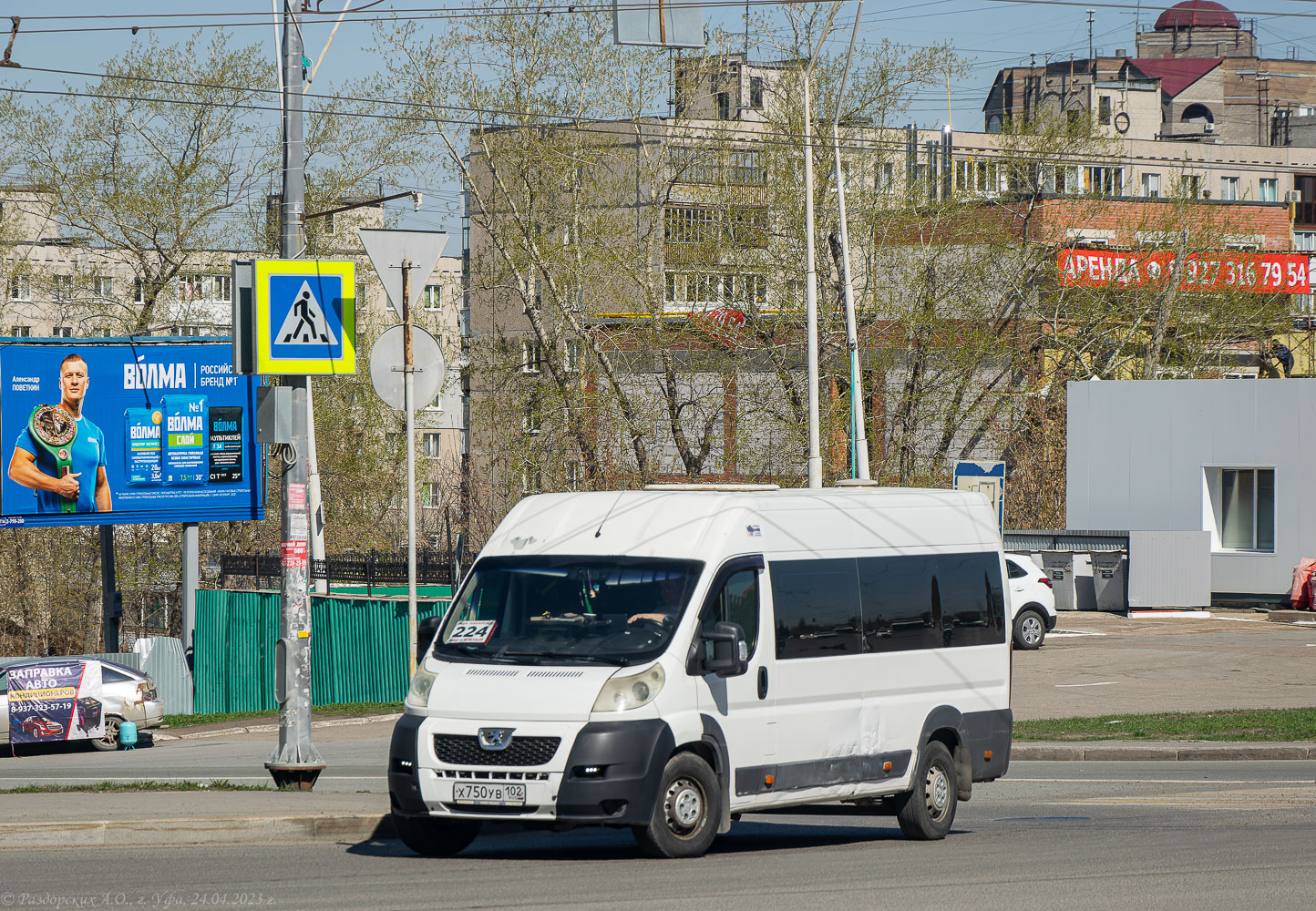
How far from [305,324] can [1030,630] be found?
19878 mm

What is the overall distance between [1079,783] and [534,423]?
2417 cm

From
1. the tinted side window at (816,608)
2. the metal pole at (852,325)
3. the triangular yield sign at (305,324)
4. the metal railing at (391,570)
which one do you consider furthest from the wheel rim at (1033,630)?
the tinted side window at (816,608)

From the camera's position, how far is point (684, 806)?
1002 cm

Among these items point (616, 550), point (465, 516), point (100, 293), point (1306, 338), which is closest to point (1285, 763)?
point (616, 550)

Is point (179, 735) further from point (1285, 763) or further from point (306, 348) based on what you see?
point (1285, 763)

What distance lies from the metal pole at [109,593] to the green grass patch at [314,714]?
2038mm

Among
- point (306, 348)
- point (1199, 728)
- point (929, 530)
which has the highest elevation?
point (306, 348)

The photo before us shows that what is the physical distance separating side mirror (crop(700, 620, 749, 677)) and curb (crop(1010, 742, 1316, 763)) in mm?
8844

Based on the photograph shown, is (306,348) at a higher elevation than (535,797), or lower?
higher

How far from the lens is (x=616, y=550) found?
422 inches

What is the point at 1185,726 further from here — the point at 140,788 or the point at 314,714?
the point at 314,714

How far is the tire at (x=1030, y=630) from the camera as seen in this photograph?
30.4m

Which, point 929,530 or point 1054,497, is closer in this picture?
point 929,530

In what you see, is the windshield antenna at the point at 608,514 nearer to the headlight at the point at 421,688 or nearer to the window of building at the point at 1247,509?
the headlight at the point at 421,688
